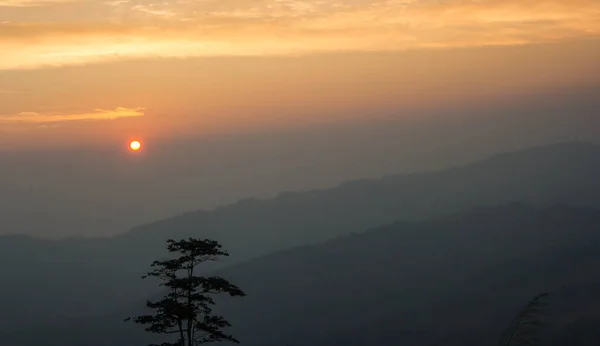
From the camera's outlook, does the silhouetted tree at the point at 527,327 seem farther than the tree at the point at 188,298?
No

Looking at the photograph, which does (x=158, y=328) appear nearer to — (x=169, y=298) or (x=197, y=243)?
(x=169, y=298)

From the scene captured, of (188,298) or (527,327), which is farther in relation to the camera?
(188,298)

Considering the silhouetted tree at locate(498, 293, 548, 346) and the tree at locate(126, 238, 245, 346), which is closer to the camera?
the silhouetted tree at locate(498, 293, 548, 346)

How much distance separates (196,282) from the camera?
3547 cm

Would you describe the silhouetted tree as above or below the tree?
below

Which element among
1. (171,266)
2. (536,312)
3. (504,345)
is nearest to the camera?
(536,312)

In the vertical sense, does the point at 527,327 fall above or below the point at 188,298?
below

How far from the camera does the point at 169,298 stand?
119ft

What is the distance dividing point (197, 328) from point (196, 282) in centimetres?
239

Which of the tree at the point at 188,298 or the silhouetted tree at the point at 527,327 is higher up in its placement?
the tree at the point at 188,298

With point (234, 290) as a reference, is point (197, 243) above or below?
above

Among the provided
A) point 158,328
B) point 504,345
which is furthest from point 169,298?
point 504,345

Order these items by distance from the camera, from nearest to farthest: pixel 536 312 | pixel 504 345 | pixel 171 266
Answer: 1. pixel 536 312
2. pixel 504 345
3. pixel 171 266

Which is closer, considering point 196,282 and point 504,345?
point 504,345
